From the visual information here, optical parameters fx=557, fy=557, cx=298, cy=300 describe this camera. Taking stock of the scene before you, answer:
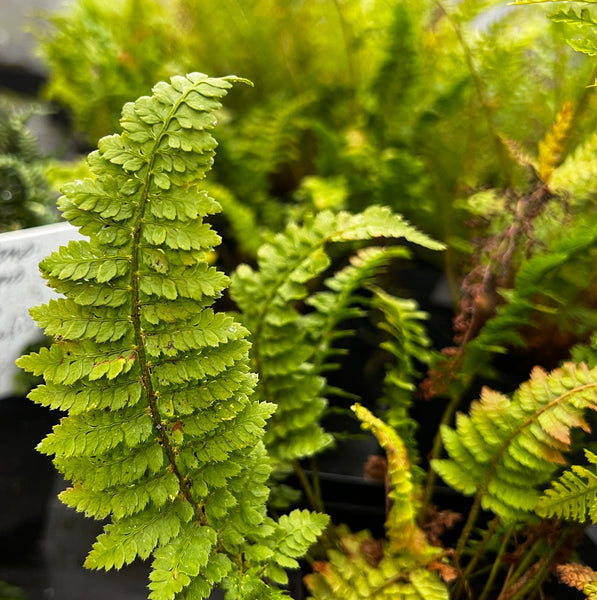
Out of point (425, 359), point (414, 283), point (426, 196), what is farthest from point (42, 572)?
point (426, 196)

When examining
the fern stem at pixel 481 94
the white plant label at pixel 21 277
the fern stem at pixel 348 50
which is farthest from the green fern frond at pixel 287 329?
the fern stem at pixel 348 50

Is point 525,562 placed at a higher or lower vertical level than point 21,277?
lower

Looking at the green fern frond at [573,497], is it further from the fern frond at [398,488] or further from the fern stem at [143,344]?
the fern stem at [143,344]

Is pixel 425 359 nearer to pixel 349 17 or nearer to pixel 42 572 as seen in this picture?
pixel 42 572

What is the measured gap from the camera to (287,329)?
2.52ft

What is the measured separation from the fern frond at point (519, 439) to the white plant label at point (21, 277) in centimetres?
51

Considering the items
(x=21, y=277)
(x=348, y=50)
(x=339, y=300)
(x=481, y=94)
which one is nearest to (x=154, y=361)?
(x=21, y=277)

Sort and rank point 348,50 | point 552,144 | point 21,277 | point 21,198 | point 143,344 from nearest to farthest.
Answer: point 143,344, point 21,277, point 552,144, point 21,198, point 348,50

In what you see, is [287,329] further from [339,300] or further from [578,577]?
[578,577]

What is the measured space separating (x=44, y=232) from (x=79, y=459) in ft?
0.84

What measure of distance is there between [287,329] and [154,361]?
0.87 feet

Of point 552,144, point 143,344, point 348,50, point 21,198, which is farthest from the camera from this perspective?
point 348,50

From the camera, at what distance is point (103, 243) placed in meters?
0.49

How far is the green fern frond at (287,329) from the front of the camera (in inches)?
28.7
